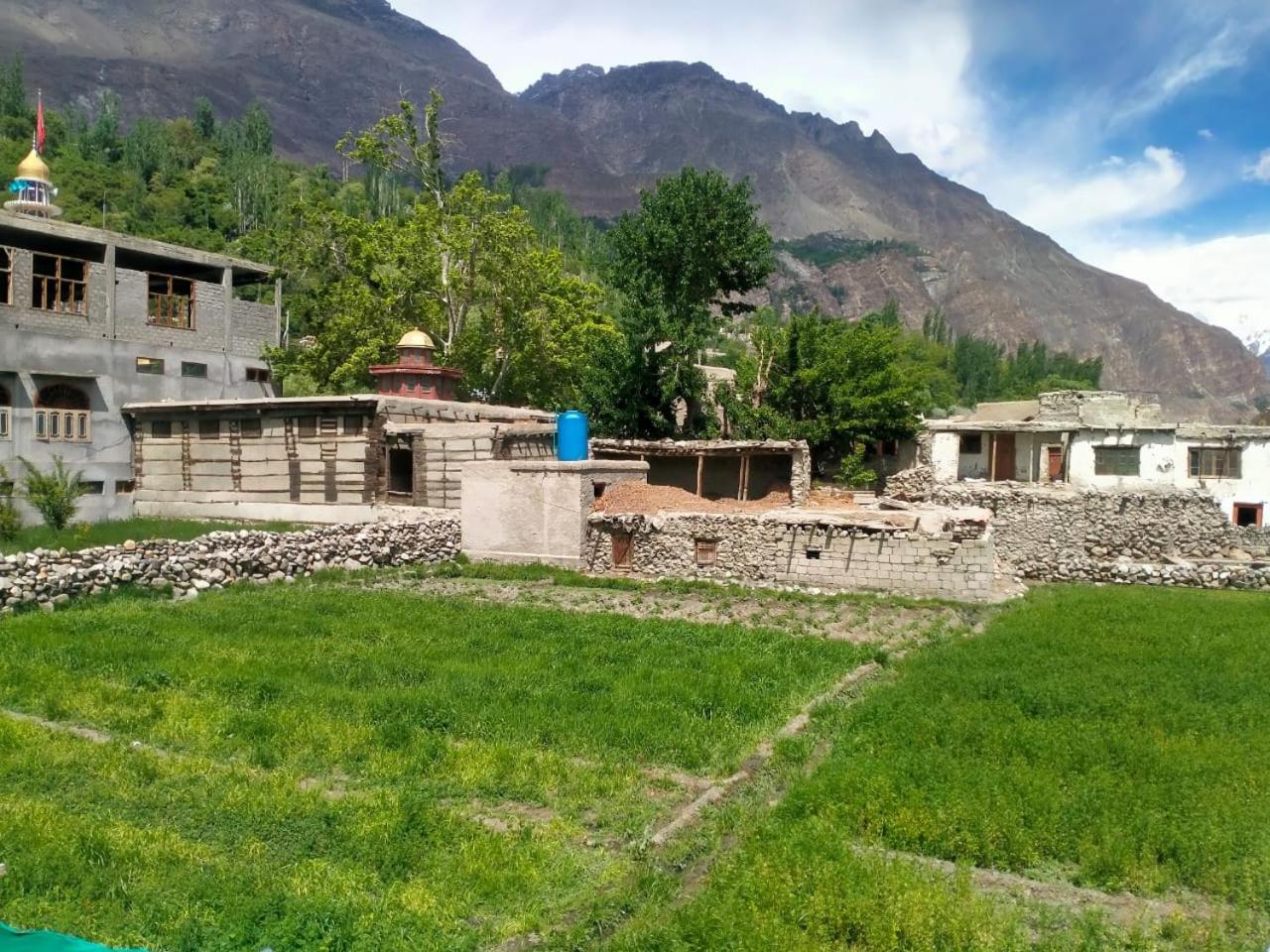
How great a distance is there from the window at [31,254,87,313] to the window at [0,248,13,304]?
602 mm

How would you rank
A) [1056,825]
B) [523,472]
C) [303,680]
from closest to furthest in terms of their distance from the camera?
[1056,825] → [303,680] → [523,472]

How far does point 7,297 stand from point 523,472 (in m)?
17.6

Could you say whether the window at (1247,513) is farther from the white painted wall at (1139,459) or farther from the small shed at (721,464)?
the small shed at (721,464)

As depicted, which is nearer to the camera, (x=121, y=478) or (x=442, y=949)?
(x=442, y=949)

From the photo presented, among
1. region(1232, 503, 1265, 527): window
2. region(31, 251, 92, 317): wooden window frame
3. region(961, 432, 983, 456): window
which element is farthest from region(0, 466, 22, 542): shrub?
region(1232, 503, 1265, 527): window

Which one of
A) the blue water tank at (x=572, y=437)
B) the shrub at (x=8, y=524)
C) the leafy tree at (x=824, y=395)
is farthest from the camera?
the leafy tree at (x=824, y=395)

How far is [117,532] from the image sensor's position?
23.7m

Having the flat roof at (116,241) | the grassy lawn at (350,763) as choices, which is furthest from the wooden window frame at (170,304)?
the grassy lawn at (350,763)

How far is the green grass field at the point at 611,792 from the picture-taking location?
6367 millimetres

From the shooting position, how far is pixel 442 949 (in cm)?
600

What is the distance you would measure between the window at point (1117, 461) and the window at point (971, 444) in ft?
15.6

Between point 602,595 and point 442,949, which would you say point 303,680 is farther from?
point 602,595

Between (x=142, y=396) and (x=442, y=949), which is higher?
(x=142, y=396)

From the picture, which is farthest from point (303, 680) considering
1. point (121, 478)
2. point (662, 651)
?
point (121, 478)
